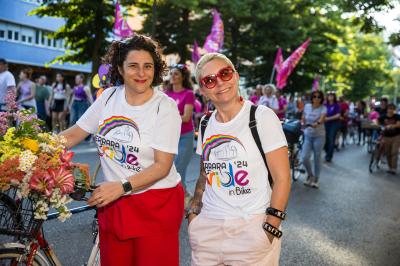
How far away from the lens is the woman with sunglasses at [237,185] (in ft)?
8.87

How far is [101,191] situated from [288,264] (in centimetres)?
321

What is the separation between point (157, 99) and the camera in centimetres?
292

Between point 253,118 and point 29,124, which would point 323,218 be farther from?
point 29,124

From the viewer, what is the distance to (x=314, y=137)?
10.6m

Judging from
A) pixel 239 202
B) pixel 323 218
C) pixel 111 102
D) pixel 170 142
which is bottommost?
pixel 323 218

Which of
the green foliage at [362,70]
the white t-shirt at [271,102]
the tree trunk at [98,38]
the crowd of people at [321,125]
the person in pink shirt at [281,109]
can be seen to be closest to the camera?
the crowd of people at [321,125]

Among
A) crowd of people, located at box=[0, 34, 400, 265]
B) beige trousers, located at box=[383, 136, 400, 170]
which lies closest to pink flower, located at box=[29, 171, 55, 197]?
crowd of people, located at box=[0, 34, 400, 265]

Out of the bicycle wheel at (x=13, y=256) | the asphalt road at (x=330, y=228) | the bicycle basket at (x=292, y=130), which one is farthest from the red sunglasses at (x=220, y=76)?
the bicycle basket at (x=292, y=130)

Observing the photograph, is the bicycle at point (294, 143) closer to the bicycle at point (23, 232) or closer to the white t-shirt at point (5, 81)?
the white t-shirt at point (5, 81)

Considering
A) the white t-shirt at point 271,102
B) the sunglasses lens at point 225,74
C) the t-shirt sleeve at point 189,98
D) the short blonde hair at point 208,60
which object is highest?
the short blonde hair at point 208,60

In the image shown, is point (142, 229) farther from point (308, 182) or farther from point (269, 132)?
point (308, 182)

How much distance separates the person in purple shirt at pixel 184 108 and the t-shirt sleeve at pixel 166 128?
3893 millimetres

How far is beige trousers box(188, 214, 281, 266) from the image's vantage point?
2.68 m

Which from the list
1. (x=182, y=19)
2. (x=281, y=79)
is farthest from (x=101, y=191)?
(x=182, y=19)
